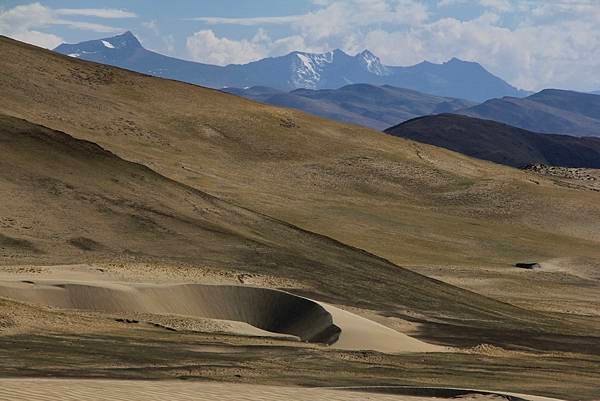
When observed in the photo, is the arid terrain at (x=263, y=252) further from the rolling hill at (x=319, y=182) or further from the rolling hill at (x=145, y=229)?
the rolling hill at (x=319, y=182)

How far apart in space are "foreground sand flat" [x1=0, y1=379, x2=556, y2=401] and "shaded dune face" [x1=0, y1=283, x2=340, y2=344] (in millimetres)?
10625

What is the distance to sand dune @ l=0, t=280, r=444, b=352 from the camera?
1243 inches

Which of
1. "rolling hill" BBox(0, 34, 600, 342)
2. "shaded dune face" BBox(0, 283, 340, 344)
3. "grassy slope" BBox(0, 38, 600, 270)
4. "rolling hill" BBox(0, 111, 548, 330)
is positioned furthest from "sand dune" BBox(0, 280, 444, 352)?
"grassy slope" BBox(0, 38, 600, 270)

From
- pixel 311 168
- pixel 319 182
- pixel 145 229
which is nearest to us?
pixel 145 229

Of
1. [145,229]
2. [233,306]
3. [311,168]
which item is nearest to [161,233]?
[145,229]

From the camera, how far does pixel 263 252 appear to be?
47219mm

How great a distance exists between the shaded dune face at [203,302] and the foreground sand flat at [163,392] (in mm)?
10625

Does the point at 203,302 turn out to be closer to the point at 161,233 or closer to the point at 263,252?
the point at 263,252

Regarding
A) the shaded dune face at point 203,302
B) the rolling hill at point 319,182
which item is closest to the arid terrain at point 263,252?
the shaded dune face at point 203,302

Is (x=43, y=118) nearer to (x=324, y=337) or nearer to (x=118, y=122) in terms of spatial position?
(x=118, y=122)

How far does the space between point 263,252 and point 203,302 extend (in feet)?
37.0

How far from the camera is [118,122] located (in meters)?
95.0

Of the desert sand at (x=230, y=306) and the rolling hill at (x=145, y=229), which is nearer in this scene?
the desert sand at (x=230, y=306)

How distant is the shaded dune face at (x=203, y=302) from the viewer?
32875 mm
